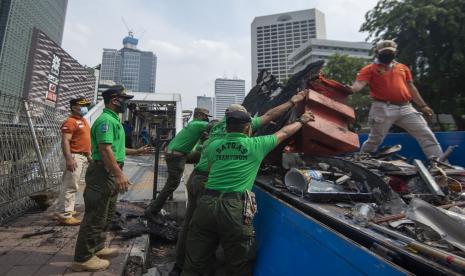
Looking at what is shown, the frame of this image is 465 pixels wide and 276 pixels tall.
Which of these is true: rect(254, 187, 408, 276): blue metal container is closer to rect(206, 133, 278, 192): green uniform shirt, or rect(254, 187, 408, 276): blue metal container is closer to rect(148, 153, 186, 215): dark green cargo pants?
rect(206, 133, 278, 192): green uniform shirt

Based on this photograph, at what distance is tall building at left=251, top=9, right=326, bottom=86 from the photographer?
67500mm

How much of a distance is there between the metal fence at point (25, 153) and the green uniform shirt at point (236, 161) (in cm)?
312

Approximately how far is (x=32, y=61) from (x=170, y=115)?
112 feet

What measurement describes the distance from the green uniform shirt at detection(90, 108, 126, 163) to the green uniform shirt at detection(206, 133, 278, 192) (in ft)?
3.25

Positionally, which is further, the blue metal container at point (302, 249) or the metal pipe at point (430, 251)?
the blue metal container at point (302, 249)

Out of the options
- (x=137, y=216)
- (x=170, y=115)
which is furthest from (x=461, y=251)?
(x=170, y=115)

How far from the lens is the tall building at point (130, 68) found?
73625 millimetres

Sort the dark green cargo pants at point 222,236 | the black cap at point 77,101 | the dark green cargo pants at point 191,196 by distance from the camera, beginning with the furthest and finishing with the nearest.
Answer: the black cap at point 77,101 → the dark green cargo pants at point 191,196 → the dark green cargo pants at point 222,236

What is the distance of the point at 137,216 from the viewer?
433 cm

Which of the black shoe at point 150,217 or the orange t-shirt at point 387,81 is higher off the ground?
the orange t-shirt at point 387,81

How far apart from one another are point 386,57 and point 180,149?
2.77m

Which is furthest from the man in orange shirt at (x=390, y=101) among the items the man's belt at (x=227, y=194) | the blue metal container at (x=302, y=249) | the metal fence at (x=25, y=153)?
the metal fence at (x=25, y=153)

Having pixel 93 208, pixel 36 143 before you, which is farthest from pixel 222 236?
pixel 36 143

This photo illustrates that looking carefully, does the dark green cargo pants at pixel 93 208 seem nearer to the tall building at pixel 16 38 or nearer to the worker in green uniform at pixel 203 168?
the worker in green uniform at pixel 203 168
